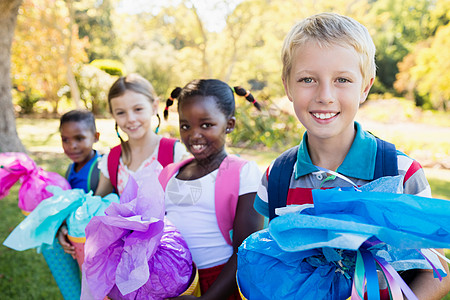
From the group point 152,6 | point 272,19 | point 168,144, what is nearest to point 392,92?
point 272,19

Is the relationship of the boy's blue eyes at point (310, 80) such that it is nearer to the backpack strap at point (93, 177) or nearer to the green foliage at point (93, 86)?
the backpack strap at point (93, 177)

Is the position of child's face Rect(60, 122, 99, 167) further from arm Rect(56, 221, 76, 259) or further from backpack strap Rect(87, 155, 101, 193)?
arm Rect(56, 221, 76, 259)

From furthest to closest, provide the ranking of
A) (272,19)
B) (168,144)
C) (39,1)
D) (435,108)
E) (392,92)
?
1. (392,92)
2. (435,108)
3. (272,19)
4. (39,1)
5. (168,144)

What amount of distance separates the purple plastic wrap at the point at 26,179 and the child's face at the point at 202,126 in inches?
41.8

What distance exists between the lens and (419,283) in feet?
3.56

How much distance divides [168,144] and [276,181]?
1124 mm

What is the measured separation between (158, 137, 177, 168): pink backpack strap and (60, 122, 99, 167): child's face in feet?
2.28

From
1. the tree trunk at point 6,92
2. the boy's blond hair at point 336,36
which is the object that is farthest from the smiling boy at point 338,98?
the tree trunk at point 6,92

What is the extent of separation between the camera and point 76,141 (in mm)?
2646

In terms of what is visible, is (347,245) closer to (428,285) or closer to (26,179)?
(428,285)

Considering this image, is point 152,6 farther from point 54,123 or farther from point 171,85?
point 171,85

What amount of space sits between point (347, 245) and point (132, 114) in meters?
1.86

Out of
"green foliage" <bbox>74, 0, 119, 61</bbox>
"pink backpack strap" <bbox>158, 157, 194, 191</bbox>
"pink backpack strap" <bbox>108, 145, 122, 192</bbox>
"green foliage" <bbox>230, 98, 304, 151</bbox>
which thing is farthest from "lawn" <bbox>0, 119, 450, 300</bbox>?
"green foliage" <bbox>74, 0, 119, 61</bbox>

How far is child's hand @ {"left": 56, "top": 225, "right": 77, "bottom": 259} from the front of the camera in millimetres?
1969
